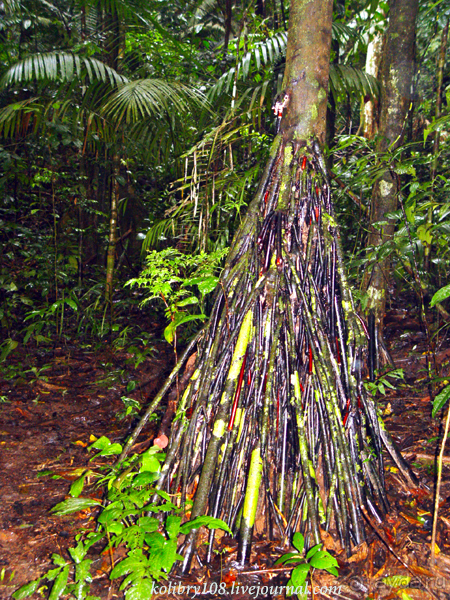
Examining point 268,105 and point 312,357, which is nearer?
point 312,357

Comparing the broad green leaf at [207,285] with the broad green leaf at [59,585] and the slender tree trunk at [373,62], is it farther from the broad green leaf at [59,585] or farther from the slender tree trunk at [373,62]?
the slender tree trunk at [373,62]

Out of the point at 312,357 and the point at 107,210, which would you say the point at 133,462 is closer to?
the point at 312,357

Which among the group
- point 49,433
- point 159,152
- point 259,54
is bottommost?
point 49,433

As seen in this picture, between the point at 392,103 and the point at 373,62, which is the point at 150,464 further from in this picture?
the point at 373,62

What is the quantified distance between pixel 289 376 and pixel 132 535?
800 mm

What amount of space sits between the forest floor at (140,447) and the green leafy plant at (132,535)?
69 mm

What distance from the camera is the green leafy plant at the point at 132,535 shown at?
144cm

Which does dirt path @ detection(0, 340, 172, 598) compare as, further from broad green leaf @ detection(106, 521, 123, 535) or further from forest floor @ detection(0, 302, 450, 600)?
broad green leaf @ detection(106, 521, 123, 535)

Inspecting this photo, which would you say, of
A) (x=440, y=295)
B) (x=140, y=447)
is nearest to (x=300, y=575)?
(x=440, y=295)

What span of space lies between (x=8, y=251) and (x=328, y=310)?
155 inches

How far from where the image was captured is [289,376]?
69.8 inches

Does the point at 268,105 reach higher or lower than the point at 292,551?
higher

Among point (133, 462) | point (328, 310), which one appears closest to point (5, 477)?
point (133, 462)

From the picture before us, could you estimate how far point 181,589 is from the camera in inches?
59.7
